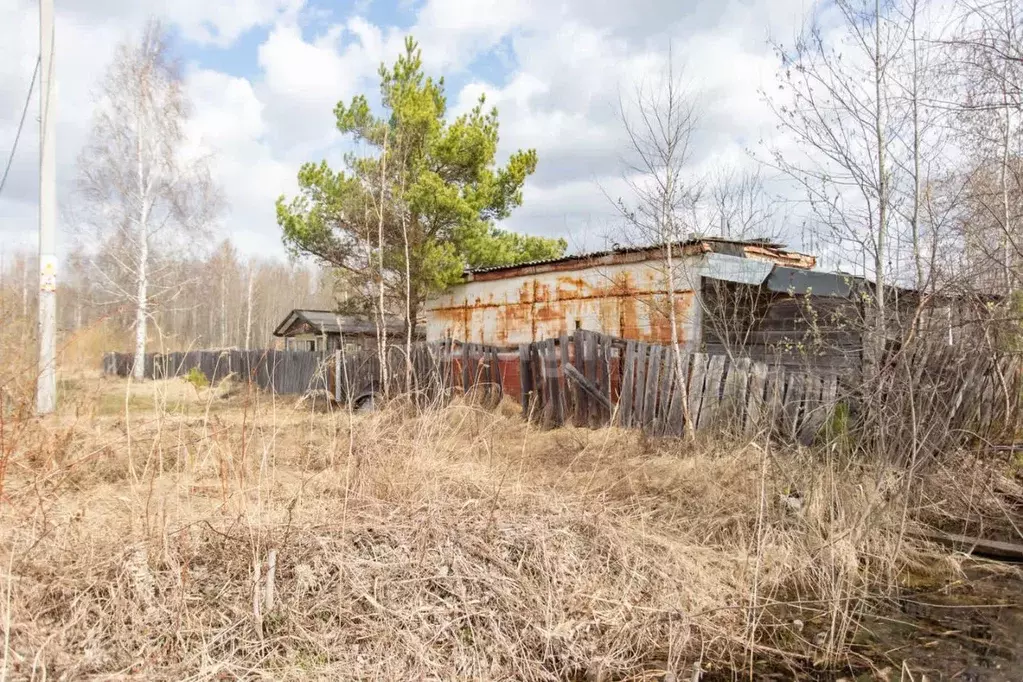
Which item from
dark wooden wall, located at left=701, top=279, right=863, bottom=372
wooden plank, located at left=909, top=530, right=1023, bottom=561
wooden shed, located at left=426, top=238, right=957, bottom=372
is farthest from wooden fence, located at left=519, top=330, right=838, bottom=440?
dark wooden wall, located at left=701, top=279, right=863, bottom=372

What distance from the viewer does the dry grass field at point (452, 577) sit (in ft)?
10.4

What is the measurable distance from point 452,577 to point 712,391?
17.4 feet

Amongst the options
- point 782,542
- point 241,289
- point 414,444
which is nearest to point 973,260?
point 782,542

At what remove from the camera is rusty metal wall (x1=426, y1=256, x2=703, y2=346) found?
10773 millimetres

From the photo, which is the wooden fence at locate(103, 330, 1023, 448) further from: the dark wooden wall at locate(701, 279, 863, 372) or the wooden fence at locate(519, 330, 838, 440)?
the dark wooden wall at locate(701, 279, 863, 372)

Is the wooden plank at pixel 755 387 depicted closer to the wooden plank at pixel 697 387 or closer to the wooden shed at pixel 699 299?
the wooden plank at pixel 697 387

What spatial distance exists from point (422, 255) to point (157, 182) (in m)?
11.2

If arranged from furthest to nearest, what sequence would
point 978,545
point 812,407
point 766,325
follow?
point 766,325 < point 812,407 < point 978,545

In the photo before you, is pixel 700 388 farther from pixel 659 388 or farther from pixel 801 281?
pixel 801 281

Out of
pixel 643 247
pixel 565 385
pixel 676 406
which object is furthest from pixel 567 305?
pixel 676 406

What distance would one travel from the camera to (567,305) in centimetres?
1248

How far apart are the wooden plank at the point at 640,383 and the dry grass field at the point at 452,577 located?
340 centimetres

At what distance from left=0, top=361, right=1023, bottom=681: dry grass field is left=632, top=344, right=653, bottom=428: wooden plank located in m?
3.40

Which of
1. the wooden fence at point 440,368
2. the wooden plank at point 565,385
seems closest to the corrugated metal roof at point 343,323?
the wooden fence at point 440,368
